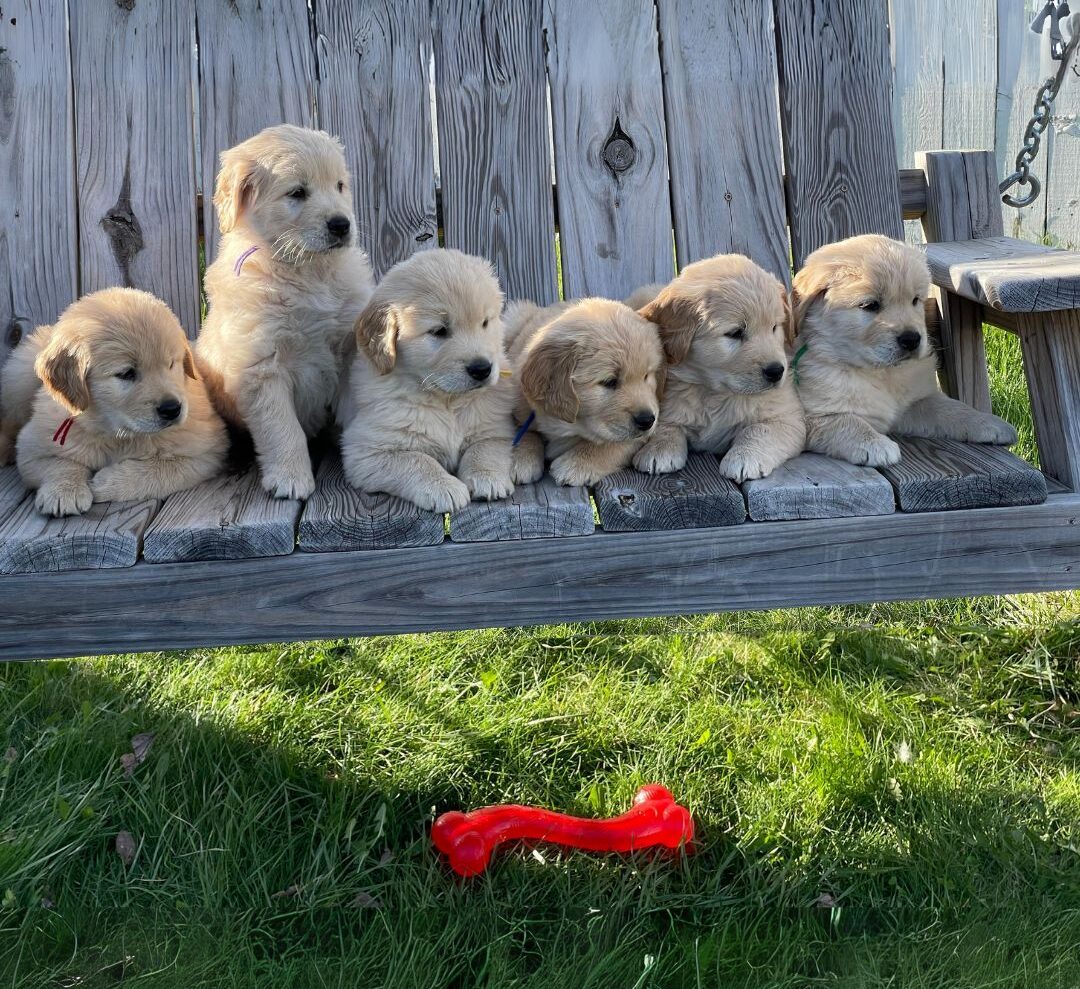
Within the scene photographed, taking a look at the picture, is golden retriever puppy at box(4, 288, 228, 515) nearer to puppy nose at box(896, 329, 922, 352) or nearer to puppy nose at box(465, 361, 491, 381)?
puppy nose at box(465, 361, 491, 381)

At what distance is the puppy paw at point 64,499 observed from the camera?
2.68 meters

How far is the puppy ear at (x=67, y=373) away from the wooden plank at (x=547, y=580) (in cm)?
53

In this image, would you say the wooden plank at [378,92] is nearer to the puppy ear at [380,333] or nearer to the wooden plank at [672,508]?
the puppy ear at [380,333]

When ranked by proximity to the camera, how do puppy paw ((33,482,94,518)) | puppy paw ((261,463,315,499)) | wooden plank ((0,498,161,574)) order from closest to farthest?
wooden plank ((0,498,161,574)) → puppy paw ((33,482,94,518)) → puppy paw ((261,463,315,499))

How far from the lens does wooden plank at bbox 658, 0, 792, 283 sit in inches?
145

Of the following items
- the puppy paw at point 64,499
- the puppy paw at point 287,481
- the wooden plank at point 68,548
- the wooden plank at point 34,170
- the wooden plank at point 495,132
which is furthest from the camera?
the wooden plank at point 495,132

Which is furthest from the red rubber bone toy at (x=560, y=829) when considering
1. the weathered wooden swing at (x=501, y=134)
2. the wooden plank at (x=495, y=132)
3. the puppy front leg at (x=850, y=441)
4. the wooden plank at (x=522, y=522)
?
the wooden plank at (x=495, y=132)

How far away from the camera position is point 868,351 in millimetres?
3033

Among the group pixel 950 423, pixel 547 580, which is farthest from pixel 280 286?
pixel 950 423

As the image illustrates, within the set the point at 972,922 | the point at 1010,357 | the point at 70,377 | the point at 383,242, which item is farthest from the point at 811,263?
the point at 1010,357

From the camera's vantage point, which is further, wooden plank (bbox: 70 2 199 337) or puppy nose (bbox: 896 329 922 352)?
Answer: wooden plank (bbox: 70 2 199 337)

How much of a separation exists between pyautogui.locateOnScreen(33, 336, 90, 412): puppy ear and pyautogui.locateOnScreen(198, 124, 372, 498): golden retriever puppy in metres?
0.37

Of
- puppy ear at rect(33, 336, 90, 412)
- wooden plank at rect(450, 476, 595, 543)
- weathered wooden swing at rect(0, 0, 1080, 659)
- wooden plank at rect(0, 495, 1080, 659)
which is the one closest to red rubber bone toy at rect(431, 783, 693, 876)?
wooden plank at rect(0, 495, 1080, 659)

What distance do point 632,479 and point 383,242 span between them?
1.38m
